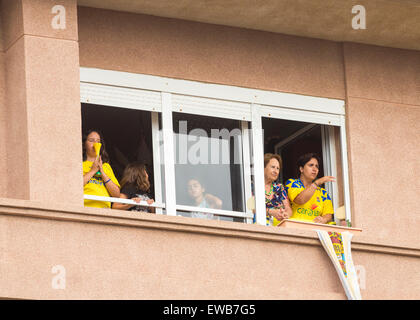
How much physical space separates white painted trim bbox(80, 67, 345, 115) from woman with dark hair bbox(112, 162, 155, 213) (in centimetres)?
102

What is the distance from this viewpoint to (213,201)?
Answer: 52.5ft

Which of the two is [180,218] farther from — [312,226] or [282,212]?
[282,212]

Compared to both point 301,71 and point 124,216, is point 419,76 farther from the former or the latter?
point 124,216

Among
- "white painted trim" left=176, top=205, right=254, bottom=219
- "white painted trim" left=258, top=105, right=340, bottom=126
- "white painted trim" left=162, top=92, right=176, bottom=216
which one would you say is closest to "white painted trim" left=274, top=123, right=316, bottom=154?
"white painted trim" left=258, top=105, right=340, bottom=126

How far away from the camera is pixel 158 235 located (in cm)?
1412

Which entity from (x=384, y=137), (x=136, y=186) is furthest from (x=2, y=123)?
(x=384, y=137)

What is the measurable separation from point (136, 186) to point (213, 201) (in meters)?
1.01

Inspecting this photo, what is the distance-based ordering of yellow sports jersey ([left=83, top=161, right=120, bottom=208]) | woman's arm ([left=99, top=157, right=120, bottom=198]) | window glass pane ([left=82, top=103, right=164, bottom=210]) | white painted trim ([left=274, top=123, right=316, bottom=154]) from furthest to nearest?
white painted trim ([left=274, top=123, right=316, bottom=154])
window glass pane ([left=82, top=103, right=164, bottom=210])
woman's arm ([left=99, top=157, right=120, bottom=198])
yellow sports jersey ([left=83, top=161, right=120, bottom=208])

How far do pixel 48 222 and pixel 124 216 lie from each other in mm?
798

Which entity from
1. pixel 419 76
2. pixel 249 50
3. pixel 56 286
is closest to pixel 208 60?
pixel 249 50

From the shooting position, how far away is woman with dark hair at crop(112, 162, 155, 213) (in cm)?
1539

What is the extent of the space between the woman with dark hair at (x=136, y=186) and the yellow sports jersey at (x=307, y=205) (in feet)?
5.75

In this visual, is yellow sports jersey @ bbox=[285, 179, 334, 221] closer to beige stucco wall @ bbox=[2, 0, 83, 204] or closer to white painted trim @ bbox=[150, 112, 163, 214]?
white painted trim @ bbox=[150, 112, 163, 214]
